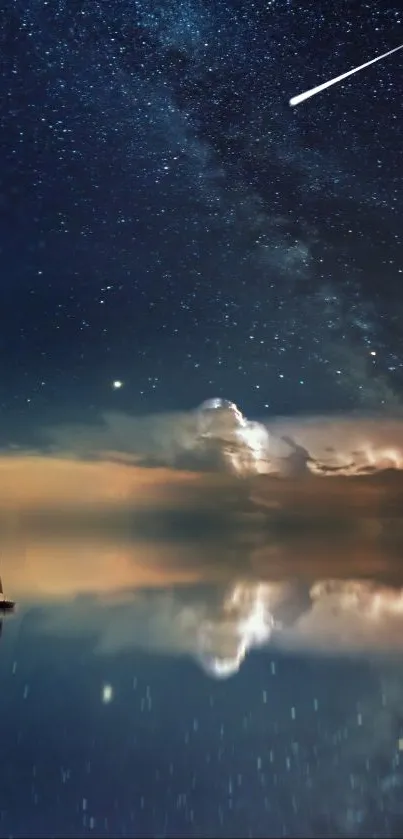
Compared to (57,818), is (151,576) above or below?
above

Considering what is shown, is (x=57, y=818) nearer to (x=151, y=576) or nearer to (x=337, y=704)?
(x=337, y=704)

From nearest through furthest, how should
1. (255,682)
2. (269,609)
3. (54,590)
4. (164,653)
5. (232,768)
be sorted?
(232,768) < (255,682) < (164,653) < (269,609) < (54,590)

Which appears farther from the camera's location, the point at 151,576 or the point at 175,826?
the point at 151,576

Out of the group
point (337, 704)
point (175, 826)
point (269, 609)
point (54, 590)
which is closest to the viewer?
point (175, 826)

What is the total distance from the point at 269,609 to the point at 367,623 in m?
6.65

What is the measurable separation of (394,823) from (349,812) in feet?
1.94

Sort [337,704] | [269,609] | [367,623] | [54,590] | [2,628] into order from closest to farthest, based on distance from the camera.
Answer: [337,704] → [2,628] → [367,623] → [269,609] → [54,590]

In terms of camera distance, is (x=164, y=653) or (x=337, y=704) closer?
(x=337, y=704)

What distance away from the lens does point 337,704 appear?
16219 mm

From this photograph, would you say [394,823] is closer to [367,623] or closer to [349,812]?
[349,812]

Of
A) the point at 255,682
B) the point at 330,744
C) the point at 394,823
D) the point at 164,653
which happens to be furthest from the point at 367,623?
the point at 394,823

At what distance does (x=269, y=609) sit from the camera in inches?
1352

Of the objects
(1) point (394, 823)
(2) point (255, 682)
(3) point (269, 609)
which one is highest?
(3) point (269, 609)

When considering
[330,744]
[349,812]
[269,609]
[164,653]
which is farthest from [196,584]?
[349,812]
